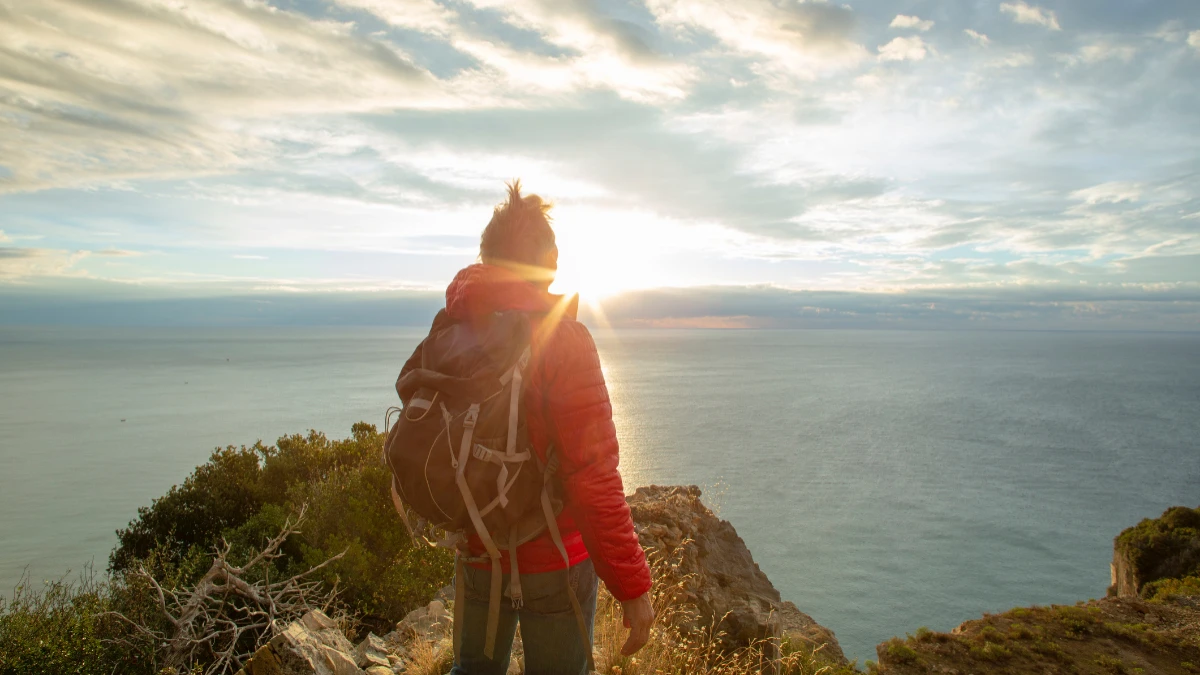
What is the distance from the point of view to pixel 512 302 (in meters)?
2.65

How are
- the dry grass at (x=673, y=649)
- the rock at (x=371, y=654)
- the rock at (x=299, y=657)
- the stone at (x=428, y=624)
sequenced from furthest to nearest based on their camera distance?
the stone at (x=428, y=624) < the rock at (x=371, y=654) < the dry grass at (x=673, y=649) < the rock at (x=299, y=657)

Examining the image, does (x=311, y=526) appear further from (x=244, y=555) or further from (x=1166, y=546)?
(x=1166, y=546)

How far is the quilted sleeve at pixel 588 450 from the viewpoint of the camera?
8.33 ft

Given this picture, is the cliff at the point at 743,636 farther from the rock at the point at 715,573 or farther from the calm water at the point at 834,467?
the calm water at the point at 834,467

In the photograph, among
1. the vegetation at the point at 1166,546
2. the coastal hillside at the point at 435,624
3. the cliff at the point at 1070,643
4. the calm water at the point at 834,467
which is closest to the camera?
the coastal hillside at the point at 435,624

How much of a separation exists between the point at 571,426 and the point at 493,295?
601 millimetres

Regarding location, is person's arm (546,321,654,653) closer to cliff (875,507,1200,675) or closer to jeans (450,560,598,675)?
jeans (450,560,598,675)

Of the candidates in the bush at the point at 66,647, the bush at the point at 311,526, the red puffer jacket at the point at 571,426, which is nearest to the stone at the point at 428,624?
the bush at the point at 66,647

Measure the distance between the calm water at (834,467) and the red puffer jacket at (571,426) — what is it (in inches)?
283

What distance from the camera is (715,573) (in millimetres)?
8328

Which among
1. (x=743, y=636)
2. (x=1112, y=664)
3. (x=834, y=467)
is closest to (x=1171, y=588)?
(x=1112, y=664)

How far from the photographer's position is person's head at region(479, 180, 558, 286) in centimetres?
274

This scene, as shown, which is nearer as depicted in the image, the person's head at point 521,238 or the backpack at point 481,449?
the backpack at point 481,449

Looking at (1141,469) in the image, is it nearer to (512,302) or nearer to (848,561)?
(848,561)
